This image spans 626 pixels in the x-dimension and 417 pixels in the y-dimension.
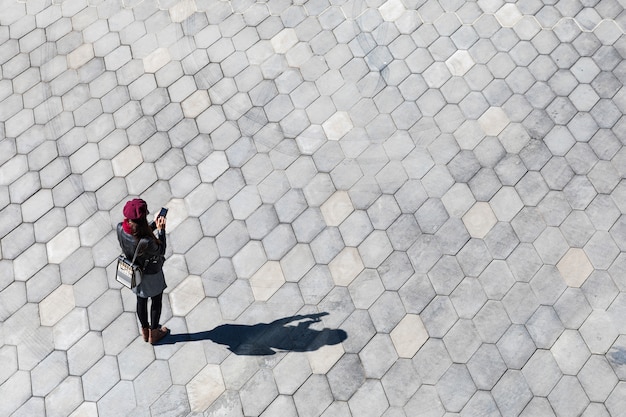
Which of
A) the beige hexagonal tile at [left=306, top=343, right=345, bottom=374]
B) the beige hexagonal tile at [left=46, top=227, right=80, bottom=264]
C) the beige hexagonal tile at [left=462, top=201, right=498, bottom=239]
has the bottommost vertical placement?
the beige hexagonal tile at [left=462, top=201, right=498, bottom=239]

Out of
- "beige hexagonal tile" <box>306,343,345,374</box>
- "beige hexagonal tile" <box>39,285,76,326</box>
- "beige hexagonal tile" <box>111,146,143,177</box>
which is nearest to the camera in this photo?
"beige hexagonal tile" <box>306,343,345,374</box>

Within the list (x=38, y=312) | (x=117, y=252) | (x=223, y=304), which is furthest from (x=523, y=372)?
(x=38, y=312)

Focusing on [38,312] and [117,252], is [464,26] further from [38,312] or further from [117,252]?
[38,312]

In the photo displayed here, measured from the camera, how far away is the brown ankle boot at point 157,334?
6027 mm

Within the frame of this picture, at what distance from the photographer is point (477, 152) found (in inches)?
281

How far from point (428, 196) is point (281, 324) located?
1964mm

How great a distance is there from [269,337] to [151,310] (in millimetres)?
1082

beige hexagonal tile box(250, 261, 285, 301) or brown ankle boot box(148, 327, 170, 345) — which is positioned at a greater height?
brown ankle boot box(148, 327, 170, 345)

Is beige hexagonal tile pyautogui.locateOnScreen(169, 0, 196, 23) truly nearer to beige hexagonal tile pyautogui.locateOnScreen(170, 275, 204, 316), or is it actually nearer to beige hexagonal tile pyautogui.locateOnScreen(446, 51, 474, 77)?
beige hexagonal tile pyautogui.locateOnScreen(446, 51, 474, 77)

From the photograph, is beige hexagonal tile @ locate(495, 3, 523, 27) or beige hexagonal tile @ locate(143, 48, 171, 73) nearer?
beige hexagonal tile @ locate(143, 48, 171, 73)

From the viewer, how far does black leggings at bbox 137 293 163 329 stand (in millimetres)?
5695

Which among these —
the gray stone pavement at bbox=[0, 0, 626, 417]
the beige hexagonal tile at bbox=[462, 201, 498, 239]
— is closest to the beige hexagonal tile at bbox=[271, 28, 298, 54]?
the gray stone pavement at bbox=[0, 0, 626, 417]

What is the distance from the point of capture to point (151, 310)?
5.81m

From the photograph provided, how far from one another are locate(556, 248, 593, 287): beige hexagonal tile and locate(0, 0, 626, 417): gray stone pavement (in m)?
0.02
